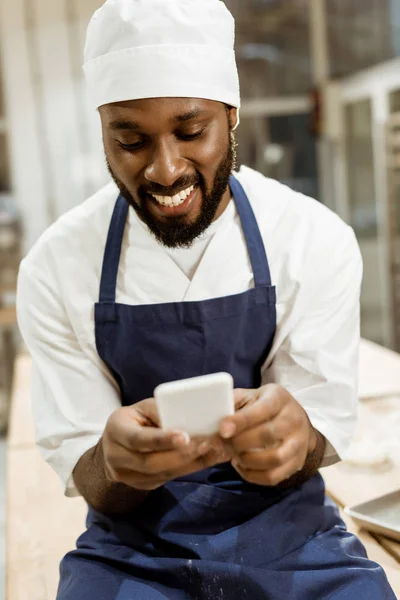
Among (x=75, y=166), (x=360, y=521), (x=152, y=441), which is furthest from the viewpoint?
(x=75, y=166)

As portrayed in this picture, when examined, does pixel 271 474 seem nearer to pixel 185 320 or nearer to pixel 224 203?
pixel 185 320

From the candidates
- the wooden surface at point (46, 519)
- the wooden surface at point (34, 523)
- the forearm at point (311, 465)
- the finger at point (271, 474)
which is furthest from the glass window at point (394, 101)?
the finger at point (271, 474)

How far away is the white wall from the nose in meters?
3.96

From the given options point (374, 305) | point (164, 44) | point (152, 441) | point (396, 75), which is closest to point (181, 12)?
point (164, 44)

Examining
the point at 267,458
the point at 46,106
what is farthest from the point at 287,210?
the point at 46,106

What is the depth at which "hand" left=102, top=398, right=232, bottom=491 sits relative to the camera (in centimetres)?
97

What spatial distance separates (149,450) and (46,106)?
4.60 m

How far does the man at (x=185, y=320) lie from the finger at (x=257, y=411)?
0.72 ft

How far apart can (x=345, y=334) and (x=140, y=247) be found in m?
0.46

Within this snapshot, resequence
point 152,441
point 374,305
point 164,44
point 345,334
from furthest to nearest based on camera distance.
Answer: point 374,305, point 345,334, point 164,44, point 152,441

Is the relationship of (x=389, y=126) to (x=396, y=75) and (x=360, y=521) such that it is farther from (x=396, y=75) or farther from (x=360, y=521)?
(x=360, y=521)

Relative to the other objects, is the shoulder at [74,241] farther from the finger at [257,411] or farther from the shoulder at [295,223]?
the finger at [257,411]

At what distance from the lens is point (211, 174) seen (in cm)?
137

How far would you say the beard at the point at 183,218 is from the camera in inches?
54.4
